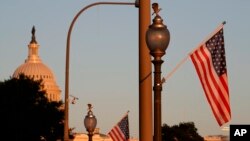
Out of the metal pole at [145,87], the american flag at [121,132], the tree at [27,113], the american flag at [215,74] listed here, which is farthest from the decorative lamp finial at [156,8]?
the tree at [27,113]

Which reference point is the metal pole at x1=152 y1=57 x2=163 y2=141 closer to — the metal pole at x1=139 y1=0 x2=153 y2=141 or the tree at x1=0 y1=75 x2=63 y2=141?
the metal pole at x1=139 y1=0 x2=153 y2=141

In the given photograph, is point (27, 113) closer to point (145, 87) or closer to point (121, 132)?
point (121, 132)

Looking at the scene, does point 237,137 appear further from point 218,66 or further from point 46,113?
point 46,113

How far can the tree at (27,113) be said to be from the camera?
282 feet

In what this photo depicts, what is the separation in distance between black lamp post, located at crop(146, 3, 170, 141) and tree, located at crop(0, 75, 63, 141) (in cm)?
7067

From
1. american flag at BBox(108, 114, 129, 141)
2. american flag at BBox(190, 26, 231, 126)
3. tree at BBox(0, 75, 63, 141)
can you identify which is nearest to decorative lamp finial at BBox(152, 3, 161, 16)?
american flag at BBox(190, 26, 231, 126)

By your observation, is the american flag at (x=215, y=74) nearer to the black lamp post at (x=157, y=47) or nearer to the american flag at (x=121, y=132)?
the black lamp post at (x=157, y=47)

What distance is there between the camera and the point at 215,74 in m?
17.9

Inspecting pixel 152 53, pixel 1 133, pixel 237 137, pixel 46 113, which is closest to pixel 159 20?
pixel 152 53

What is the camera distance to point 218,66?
707 inches

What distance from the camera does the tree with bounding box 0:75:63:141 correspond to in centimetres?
8581

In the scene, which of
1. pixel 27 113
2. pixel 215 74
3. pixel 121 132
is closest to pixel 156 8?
pixel 215 74

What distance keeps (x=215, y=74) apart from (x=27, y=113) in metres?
70.7

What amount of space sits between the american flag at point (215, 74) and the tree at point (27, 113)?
6788 centimetres
